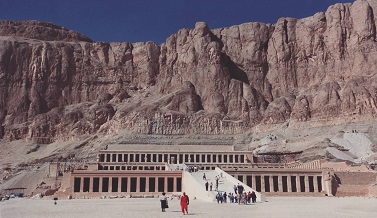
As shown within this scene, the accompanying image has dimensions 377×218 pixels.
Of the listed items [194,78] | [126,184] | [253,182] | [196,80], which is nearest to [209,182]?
[253,182]

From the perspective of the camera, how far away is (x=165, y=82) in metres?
162

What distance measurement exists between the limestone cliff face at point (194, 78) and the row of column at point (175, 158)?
27601 millimetres

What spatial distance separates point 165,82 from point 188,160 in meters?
59.8

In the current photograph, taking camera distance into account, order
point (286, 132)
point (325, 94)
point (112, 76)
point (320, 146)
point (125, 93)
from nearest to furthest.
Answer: point (320, 146) < point (286, 132) < point (325, 94) < point (125, 93) < point (112, 76)

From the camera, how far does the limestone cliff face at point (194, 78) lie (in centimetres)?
14200

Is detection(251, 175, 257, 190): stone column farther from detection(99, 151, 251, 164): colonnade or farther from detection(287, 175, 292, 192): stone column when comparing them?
detection(99, 151, 251, 164): colonnade

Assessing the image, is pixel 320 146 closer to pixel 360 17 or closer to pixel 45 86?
pixel 360 17

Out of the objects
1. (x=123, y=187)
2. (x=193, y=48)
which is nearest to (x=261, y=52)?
(x=193, y=48)

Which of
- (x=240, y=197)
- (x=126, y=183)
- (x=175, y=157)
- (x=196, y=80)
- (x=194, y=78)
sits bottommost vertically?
(x=126, y=183)

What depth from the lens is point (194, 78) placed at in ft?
525

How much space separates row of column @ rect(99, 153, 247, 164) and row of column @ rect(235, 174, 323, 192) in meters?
31.7

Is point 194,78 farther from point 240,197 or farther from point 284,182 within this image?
point 240,197

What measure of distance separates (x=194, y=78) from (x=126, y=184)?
92.0 metres

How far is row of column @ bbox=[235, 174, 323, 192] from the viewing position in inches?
2813
